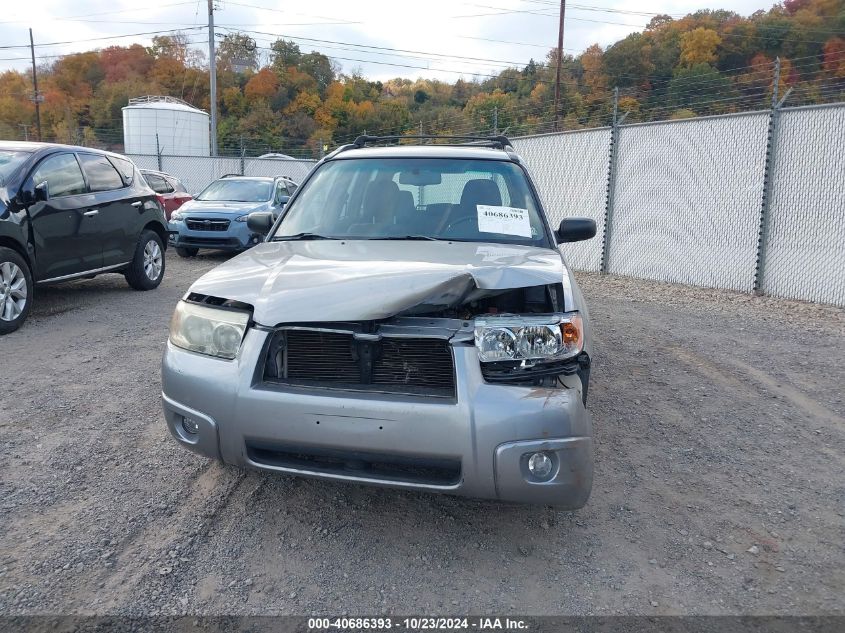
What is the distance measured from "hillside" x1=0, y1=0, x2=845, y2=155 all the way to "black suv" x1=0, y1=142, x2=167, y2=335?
16.4 meters

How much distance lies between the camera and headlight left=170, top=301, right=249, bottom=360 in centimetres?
283

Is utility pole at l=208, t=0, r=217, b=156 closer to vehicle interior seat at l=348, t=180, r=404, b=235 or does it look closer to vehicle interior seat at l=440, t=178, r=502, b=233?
vehicle interior seat at l=348, t=180, r=404, b=235

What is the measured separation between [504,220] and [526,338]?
56.6 inches

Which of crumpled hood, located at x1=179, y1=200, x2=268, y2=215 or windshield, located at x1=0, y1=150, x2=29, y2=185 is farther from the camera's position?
crumpled hood, located at x1=179, y1=200, x2=268, y2=215

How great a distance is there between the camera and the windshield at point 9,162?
255 inches

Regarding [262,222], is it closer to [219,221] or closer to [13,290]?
[13,290]

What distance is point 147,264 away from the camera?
8.67 m

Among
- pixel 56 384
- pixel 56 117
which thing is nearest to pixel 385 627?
pixel 56 384

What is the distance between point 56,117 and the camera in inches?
2383

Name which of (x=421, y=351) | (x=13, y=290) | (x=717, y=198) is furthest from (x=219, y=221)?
(x=421, y=351)

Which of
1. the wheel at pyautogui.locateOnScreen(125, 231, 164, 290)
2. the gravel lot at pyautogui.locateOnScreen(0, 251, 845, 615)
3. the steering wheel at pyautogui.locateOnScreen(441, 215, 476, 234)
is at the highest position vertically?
the steering wheel at pyautogui.locateOnScreen(441, 215, 476, 234)

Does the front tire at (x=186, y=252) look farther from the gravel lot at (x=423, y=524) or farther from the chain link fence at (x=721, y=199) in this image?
the gravel lot at (x=423, y=524)

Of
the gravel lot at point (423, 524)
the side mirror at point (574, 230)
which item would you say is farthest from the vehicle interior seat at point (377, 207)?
the gravel lot at point (423, 524)

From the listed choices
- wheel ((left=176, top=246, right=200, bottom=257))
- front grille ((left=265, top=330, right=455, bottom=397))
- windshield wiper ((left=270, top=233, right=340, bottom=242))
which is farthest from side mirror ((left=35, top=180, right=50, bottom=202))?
wheel ((left=176, top=246, right=200, bottom=257))
